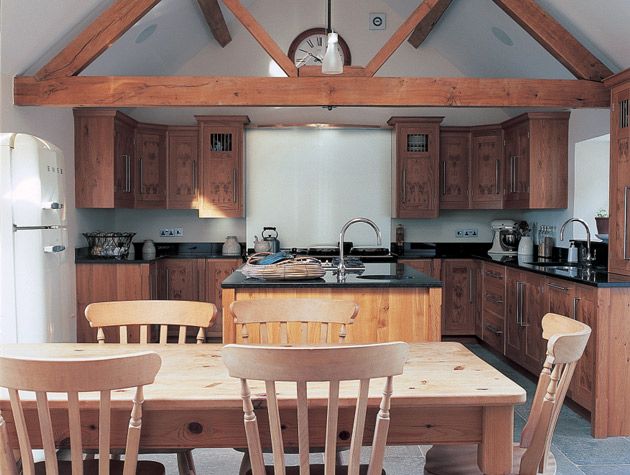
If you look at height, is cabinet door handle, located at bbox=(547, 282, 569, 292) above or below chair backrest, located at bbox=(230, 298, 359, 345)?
below

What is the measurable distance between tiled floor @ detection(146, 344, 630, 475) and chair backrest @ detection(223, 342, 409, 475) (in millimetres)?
1884

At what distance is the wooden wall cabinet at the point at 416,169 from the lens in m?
6.99

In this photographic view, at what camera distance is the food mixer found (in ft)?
23.0

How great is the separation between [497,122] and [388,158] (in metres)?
1.30

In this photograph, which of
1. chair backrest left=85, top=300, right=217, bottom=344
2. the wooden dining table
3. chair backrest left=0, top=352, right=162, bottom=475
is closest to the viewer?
chair backrest left=0, top=352, right=162, bottom=475

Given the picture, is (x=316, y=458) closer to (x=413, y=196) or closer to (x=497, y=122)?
(x=413, y=196)

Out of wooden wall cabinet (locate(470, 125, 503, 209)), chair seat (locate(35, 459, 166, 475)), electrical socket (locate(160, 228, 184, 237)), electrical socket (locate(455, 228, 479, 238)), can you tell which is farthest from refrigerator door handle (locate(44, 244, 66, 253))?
electrical socket (locate(455, 228, 479, 238))

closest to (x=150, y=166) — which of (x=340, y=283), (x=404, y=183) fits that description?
(x=404, y=183)

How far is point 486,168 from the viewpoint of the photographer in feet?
23.1

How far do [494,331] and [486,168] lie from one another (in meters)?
1.83

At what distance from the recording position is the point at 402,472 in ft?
11.1

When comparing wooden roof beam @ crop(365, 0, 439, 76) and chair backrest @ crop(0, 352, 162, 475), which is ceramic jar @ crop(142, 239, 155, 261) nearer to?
wooden roof beam @ crop(365, 0, 439, 76)

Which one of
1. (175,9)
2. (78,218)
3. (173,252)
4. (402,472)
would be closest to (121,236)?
(78,218)

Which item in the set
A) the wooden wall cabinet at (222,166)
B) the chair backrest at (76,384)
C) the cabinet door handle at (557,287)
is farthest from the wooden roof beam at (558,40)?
the chair backrest at (76,384)
